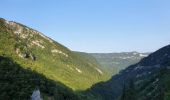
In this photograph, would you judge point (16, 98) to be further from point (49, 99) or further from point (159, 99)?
point (159, 99)

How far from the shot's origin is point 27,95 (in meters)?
186

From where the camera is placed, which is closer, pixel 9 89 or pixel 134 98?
pixel 134 98

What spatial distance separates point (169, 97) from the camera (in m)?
192

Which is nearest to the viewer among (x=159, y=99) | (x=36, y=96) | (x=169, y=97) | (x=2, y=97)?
(x=36, y=96)

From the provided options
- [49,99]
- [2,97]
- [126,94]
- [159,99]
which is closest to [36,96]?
[126,94]

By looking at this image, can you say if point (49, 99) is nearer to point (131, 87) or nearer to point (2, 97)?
point (2, 97)

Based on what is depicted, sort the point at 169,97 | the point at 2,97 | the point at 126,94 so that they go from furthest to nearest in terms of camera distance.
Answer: the point at 169,97 → the point at 2,97 → the point at 126,94

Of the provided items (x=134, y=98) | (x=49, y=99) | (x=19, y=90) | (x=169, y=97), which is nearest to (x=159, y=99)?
(x=134, y=98)

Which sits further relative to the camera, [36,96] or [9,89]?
[9,89]

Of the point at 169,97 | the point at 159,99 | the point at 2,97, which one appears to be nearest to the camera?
the point at 159,99

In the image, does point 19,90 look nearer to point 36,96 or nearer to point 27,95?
point 27,95

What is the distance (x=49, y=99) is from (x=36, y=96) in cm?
11854

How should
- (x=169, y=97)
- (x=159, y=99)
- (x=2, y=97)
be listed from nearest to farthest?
(x=159, y=99)
(x=2, y=97)
(x=169, y=97)

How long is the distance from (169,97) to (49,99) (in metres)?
58.2
